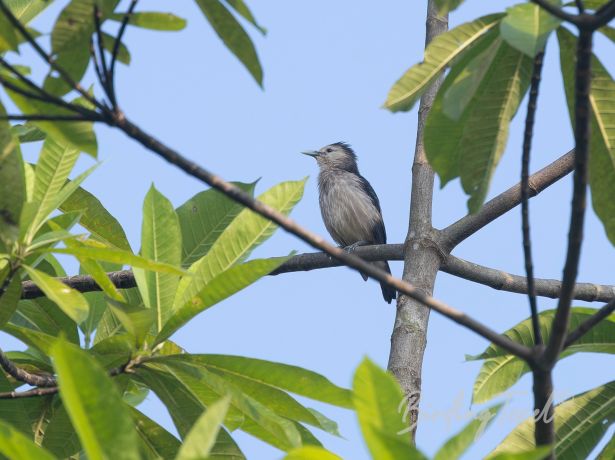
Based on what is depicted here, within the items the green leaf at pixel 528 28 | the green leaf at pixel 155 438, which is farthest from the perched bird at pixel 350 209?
the green leaf at pixel 528 28

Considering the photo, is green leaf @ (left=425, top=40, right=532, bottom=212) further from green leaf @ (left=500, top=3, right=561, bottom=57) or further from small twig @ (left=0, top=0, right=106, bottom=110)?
small twig @ (left=0, top=0, right=106, bottom=110)

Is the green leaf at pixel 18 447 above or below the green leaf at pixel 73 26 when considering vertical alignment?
below

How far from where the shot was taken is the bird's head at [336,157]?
11797 millimetres

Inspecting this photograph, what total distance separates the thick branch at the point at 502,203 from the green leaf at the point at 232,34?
2153 mm

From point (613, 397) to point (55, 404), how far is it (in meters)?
1.90

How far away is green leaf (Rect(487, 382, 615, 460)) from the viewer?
2900mm

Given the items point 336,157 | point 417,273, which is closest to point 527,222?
point 417,273

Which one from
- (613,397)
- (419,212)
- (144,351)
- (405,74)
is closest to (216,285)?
(144,351)

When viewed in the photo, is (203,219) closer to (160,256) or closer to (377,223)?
(160,256)

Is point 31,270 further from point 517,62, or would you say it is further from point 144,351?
point 517,62

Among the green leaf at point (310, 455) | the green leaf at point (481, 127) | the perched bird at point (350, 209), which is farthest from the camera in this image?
the perched bird at point (350, 209)

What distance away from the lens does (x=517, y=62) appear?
2.56 m

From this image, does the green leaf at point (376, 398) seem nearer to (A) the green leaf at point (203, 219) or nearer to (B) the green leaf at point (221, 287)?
(B) the green leaf at point (221, 287)

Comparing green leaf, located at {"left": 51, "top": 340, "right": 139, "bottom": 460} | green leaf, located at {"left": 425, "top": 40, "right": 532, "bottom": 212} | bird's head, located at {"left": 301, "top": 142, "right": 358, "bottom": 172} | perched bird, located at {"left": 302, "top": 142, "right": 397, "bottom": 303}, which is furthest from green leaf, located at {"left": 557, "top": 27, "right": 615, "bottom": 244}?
bird's head, located at {"left": 301, "top": 142, "right": 358, "bottom": 172}
